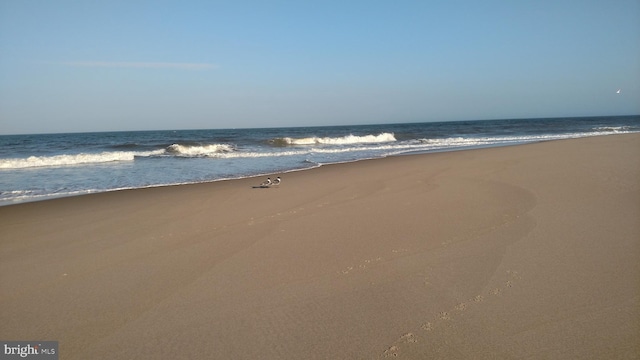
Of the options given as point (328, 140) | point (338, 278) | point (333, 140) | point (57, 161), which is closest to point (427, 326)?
point (338, 278)

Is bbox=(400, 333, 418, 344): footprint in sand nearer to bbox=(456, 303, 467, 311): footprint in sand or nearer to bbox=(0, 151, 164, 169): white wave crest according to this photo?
bbox=(456, 303, 467, 311): footprint in sand

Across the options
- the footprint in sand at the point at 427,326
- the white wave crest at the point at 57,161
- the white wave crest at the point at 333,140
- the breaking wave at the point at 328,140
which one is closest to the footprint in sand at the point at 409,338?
the footprint in sand at the point at 427,326

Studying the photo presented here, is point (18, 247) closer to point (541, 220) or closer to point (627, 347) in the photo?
point (627, 347)

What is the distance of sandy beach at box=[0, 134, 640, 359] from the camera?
9.11 feet

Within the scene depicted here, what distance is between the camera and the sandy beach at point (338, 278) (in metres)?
2.78

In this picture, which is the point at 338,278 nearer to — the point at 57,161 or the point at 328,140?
the point at 57,161

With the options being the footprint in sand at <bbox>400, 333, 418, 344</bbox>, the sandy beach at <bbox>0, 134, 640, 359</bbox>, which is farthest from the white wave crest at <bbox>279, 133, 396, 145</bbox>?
the footprint in sand at <bbox>400, 333, 418, 344</bbox>

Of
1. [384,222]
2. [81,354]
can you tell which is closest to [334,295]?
[81,354]

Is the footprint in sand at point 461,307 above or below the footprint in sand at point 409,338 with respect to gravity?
above

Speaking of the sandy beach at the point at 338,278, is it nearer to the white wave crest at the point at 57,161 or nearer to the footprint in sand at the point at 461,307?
the footprint in sand at the point at 461,307

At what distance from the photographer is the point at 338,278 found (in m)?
3.79

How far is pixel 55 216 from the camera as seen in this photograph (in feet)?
23.2

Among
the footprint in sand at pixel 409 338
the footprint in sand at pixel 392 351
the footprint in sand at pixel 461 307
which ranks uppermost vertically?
the footprint in sand at pixel 461 307

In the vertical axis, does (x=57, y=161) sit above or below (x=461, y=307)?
above
